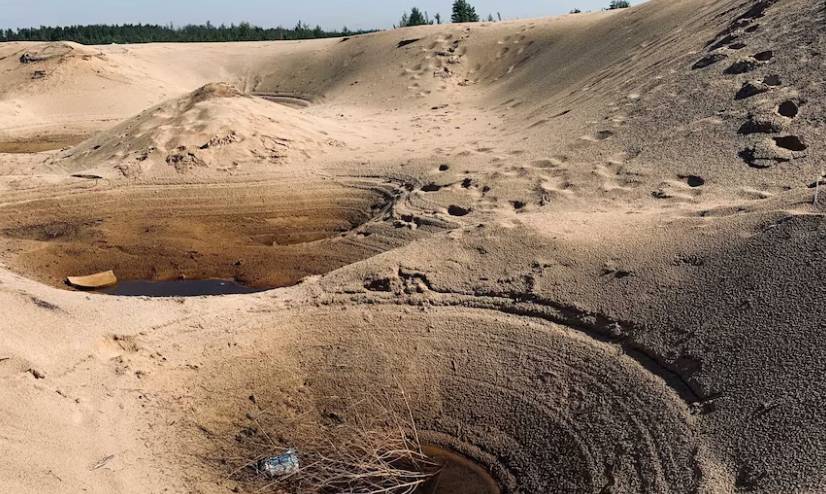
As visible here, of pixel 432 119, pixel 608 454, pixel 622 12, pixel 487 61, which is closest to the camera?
pixel 608 454

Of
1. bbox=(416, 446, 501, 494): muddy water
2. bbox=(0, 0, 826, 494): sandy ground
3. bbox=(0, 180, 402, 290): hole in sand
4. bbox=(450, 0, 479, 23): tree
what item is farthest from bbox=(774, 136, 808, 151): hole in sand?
bbox=(450, 0, 479, 23): tree

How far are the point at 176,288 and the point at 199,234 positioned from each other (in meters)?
1.12

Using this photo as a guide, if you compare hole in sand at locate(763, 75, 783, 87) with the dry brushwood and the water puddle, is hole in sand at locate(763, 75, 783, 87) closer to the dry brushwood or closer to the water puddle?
the dry brushwood

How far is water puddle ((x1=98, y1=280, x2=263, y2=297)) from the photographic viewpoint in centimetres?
646

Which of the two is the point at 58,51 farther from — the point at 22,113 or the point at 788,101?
the point at 788,101

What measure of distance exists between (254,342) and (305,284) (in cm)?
86

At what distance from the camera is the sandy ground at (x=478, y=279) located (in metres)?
3.77

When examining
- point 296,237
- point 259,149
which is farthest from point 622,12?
point 296,237

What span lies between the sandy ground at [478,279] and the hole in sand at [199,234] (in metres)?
0.04

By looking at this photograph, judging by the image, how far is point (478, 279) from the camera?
5.19 m

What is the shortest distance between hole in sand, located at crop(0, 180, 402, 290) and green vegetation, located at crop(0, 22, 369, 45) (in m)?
23.1

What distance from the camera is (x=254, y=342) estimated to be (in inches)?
193

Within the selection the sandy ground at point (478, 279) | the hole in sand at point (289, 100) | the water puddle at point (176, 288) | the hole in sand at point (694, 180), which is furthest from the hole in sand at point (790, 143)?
the hole in sand at point (289, 100)

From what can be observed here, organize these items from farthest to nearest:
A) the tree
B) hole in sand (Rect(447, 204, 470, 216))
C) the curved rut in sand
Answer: the tree → hole in sand (Rect(447, 204, 470, 216)) → the curved rut in sand
